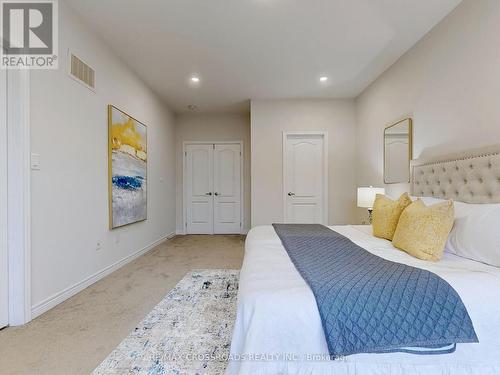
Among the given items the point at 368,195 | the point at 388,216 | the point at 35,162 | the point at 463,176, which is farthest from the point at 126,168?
the point at 463,176

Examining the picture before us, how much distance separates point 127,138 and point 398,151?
3483 millimetres

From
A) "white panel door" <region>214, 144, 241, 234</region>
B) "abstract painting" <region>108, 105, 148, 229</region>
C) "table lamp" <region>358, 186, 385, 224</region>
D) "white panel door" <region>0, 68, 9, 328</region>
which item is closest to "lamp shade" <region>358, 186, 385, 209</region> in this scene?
"table lamp" <region>358, 186, 385, 224</region>

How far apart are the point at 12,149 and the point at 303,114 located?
13.2ft

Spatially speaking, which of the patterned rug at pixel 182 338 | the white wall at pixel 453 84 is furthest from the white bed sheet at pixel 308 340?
the white wall at pixel 453 84

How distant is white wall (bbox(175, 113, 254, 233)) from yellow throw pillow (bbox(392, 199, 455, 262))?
411 cm

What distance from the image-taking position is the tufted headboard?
6.04 feet

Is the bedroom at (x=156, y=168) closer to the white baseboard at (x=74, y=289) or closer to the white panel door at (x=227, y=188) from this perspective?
the white baseboard at (x=74, y=289)

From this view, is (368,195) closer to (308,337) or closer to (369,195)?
(369,195)

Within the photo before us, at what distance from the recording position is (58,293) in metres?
2.25

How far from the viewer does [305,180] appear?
475cm

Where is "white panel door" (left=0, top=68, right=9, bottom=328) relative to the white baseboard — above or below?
above

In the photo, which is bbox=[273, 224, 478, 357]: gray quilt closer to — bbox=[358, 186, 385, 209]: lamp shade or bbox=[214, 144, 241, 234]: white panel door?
bbox=[358, 186, 385, 209]: lamp shade

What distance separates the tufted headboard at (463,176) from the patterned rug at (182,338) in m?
2.10

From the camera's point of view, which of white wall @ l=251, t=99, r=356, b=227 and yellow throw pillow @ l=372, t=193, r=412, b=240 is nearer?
yellow throw pillow @ l=372, t=193, r=412, b=240
